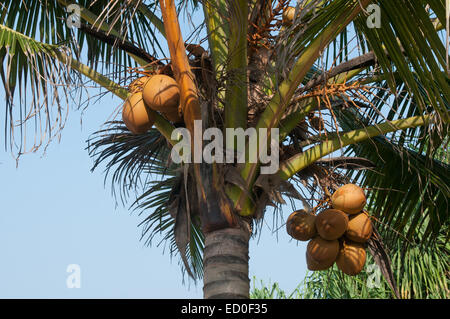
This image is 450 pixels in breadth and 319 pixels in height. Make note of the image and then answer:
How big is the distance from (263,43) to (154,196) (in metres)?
2.47

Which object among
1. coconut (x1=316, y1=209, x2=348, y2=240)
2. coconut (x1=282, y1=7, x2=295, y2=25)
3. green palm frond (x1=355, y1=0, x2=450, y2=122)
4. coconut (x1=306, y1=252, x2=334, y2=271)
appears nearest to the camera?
green palm frond (x1=355, y1=0, x2=450, y2=122)

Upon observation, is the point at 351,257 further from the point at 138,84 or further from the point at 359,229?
the point at 138,84

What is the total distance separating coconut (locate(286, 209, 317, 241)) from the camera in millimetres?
3297

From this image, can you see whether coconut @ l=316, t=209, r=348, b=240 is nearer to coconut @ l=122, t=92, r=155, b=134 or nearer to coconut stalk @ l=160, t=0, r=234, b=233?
coconut stalk @ l=160, t=0, r=234, b=233

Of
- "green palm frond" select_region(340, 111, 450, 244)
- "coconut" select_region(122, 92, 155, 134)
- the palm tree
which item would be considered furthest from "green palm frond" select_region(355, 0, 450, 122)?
"green palm frond" select_region(340, 111, 450, 244)

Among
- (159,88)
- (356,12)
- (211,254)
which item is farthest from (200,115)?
(356,12)

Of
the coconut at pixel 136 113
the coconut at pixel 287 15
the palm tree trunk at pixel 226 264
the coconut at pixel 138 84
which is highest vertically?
the coconut at pixel 287 15

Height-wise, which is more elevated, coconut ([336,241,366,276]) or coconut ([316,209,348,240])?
coconut ([316,209,348,240])

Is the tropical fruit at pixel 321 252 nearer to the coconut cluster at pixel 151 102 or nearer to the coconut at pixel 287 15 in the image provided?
the coconut cluster at pixel 151 102

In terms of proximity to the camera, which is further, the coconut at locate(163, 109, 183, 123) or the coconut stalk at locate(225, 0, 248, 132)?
the coconut stalk at locate(225, 0, 248, 132)

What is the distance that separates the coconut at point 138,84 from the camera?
306 centimetres

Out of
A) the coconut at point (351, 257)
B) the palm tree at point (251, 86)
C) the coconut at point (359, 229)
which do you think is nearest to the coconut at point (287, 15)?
the palm tree at point (251, 86)

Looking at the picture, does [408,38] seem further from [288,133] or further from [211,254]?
[211,254]

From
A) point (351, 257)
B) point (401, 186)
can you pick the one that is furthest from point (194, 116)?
point (401, 186)
